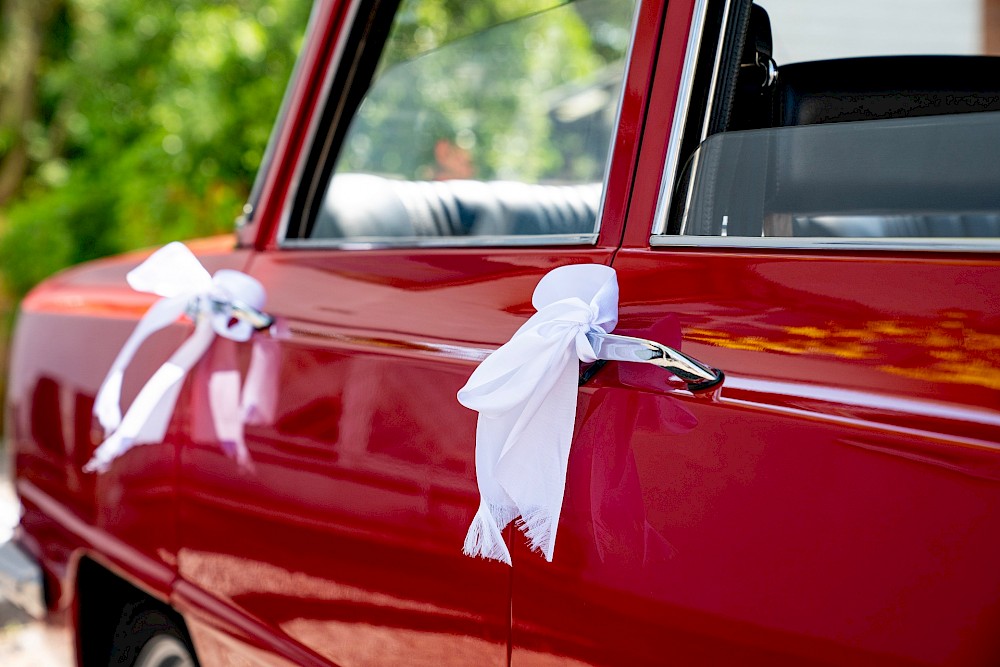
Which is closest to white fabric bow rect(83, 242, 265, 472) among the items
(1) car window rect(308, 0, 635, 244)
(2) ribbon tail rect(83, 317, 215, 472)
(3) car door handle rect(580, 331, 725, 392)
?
(2) ribbon tail rect(83, 317, 215, 472)

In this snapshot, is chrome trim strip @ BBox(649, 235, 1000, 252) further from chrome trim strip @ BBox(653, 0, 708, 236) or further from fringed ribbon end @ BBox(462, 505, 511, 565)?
fringed ribbon end @ BBox(462, 505, 511, 565)

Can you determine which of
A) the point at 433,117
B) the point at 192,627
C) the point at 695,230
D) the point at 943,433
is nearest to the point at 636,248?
the point at 695,230

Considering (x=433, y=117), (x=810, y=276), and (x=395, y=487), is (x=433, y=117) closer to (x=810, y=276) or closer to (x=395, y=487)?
(x=395, y=487)

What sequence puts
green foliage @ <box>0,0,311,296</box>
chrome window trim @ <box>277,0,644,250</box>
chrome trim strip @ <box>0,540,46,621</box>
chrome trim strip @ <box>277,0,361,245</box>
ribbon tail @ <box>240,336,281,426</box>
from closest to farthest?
chrome window trim @ <box>277,0,644,250</box> → ribbon tail @ <box>240,336,281,426</box> → chrome trim strip @ <box>277,0,361,245</box> → chrome trim strip @ <box>0,540,46,621</box> → green foliage @ <box>0,0,311,296</box>

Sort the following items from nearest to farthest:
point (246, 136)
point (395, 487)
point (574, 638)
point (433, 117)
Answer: point (574, 638) → point (395, 487) → point (433, 117) → point (246, 136)

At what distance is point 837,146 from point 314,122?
3.85ft

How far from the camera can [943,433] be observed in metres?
1.00

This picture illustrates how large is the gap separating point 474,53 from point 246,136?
3834 millimetres

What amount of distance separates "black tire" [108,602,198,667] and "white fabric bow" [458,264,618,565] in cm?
107

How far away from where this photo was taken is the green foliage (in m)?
6.40

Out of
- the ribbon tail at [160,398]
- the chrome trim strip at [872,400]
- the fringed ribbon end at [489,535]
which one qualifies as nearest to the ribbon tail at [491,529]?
the fringed ribbon end at [489,535]

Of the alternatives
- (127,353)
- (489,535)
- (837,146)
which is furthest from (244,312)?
(837,146)

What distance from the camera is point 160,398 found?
79.3 inches

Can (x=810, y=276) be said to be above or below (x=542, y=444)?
above
